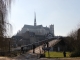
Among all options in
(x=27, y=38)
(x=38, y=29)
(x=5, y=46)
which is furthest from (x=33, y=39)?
(x=5, y=46)

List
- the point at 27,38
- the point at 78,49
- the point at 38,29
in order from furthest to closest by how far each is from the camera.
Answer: the point at 38,29 → the point at 27,38 → the point at 78,49

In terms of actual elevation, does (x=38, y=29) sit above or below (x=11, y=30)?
above

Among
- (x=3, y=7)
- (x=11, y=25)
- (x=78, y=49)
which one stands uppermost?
(x=3, y=7)

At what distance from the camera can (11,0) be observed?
51.8 feet

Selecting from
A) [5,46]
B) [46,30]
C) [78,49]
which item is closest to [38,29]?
[46,30]

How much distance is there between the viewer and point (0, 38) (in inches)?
637

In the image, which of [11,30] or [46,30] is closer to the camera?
[11,30]

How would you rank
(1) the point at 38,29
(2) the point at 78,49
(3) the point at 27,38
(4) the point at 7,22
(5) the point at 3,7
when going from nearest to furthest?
1. (5) the point at 3,7
2. (4) the point at 7,22
3. (2) the point at 78,49
4. (3) the point at 27,38
5. (1) the point at 38,29

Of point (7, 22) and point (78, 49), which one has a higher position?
point (7, 22)

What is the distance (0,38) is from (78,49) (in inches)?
956

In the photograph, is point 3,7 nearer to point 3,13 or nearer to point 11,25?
point 3,13

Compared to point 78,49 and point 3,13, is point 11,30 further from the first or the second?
point 78,49

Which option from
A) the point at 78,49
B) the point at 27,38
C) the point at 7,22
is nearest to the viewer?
the point at 7,22

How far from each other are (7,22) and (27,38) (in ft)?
297
